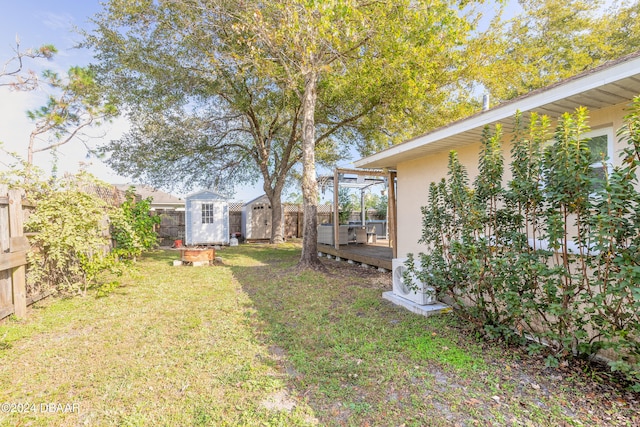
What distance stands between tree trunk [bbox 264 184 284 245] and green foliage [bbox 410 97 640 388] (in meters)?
10.7

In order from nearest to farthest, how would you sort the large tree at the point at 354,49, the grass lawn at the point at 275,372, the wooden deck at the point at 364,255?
the grass lawn at the point at 275,372, the large tree at the point at 354,49, the wooden deck at the point at 364,255

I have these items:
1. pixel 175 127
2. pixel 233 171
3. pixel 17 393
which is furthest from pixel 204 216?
pixel 17 393

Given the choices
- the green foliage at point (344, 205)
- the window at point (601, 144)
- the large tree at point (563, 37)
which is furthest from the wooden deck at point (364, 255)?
the large tree at point (563, 37)

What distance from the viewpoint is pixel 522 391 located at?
7.97ft

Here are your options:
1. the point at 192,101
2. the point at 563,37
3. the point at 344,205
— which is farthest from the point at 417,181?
the point at 563,37

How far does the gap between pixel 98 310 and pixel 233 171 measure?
10951mm

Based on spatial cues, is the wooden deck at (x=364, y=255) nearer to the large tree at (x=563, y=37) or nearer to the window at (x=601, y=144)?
the window at (x=601, y=144)

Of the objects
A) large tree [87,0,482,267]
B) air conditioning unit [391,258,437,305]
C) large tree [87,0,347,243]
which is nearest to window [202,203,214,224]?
large tree [87,0,347,243]

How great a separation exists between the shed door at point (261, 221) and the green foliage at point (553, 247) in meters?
12.2

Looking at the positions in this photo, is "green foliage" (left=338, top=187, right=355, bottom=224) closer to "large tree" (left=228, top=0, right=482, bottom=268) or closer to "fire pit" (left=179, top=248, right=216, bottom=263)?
"large tree" (left=228, top=0, right=482, bottom=268)

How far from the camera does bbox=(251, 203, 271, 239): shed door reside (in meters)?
15.3

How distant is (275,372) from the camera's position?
2.74 m

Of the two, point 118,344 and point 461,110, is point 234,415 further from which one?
point 461,110

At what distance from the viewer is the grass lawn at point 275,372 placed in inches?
85.0
